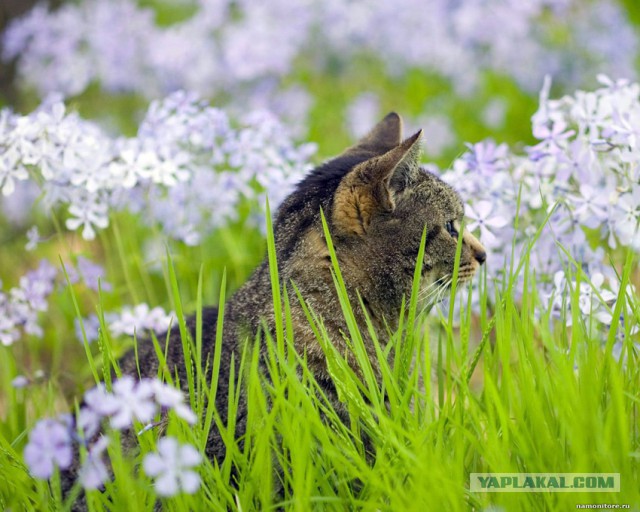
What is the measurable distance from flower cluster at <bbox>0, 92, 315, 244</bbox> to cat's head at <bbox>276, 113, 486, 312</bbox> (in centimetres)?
61

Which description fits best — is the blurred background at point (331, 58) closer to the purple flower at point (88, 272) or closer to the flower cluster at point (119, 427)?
the purple flower at point (88, 272)

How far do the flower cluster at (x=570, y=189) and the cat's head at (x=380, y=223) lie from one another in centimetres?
18

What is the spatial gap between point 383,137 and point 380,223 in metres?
0.60

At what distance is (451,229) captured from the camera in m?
2.59

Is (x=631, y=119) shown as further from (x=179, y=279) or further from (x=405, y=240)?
(x=179, y=279)

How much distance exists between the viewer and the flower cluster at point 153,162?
8.78 ft

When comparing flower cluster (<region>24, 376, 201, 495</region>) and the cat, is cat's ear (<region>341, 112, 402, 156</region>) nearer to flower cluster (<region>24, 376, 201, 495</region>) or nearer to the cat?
the cat

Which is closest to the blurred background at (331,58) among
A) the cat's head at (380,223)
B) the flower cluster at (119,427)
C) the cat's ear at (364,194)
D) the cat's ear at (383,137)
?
the cat's ear at (383,137)

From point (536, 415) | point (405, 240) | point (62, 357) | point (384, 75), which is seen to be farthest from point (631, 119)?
point (384, 75)

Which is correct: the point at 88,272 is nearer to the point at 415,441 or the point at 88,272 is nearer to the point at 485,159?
the point at 485,159

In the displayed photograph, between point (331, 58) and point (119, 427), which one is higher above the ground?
point (331, 58)

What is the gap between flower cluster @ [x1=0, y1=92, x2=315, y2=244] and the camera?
2676mm

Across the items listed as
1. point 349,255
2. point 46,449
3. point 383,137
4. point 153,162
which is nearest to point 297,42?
point 383,137

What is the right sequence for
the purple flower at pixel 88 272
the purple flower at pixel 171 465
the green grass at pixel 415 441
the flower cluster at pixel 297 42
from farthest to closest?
the flower cluster at pixel 297 42 < the purple flower at pixel 88 272 < the green grass at pixel 415 441 < the purple flower at pixel 171 465
